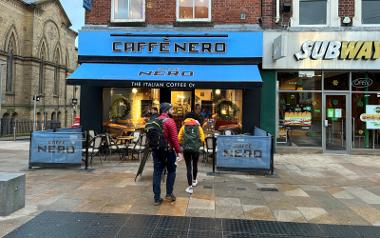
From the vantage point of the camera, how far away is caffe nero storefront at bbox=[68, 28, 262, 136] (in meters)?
12.5

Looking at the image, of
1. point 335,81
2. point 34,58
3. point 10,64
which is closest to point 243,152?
point 335,81

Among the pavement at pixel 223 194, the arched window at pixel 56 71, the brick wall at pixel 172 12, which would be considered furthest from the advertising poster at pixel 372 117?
the arched window at pixel 56 71

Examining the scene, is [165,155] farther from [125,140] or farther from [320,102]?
[320,102]

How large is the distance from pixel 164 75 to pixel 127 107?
232 centimetres

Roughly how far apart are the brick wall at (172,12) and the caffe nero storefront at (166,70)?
0.52m

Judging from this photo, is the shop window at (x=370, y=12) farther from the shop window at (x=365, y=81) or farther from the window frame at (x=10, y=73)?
the window frame at (x=10, y=73)

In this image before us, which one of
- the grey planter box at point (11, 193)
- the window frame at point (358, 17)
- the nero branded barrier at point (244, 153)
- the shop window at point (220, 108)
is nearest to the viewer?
the grey planter box at point (11, 193)

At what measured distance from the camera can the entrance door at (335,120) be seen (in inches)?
532

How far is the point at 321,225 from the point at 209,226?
1.74m

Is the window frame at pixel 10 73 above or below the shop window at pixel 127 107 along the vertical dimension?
above

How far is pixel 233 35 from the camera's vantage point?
12.9 meters

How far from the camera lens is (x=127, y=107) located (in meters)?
13.6

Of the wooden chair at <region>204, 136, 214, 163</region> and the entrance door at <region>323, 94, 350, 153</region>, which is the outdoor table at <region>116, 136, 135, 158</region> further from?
the entrance door at <region>323, 94, 350, 153</region>

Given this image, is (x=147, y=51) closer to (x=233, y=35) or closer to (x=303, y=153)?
(x=233, y=35)
